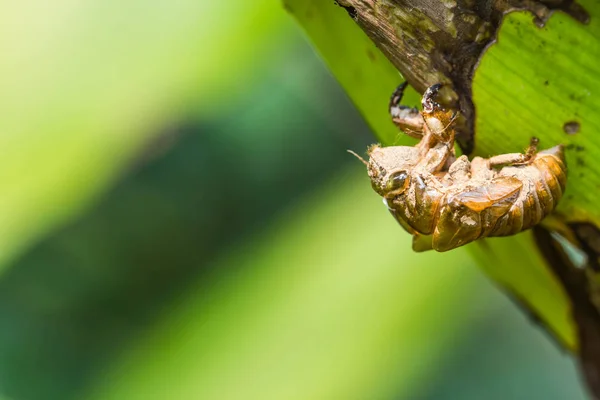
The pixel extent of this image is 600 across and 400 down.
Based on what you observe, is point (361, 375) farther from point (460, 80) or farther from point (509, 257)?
point (460, 80)

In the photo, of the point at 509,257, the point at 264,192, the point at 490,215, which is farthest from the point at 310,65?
the point at 490,215

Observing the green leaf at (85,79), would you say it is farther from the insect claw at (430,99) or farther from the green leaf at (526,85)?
the insect claw at (430,99)

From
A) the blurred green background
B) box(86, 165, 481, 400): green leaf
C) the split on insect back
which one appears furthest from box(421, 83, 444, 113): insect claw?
box(86, 165, 481, 400): green leaf

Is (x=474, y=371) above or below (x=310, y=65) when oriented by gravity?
below

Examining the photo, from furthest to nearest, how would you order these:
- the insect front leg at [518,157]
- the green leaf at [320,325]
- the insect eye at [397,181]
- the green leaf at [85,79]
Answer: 1. the green leaf at [320,325]
2. the green leaf at [85,79]
3. the insect eye at [397,181]
4. the insect front leg at [518,157]

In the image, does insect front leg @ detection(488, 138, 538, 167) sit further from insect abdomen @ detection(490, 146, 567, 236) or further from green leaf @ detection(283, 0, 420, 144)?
green leaf @ detection(283, 0, 420, 144)

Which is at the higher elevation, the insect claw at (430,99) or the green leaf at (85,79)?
the green leaf at (85,79)

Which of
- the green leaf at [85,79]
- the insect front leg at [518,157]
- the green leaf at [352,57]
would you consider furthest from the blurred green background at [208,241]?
the insect front leg at [518,157]
